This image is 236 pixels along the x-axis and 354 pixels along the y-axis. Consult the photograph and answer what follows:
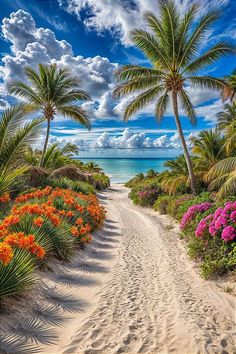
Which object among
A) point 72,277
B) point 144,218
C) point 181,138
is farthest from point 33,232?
point 181,138

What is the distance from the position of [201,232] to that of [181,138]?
857 centimetres

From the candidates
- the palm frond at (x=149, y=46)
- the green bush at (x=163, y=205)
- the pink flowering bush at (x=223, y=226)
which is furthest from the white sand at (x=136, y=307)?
the palm frond at (x=149, y=46)

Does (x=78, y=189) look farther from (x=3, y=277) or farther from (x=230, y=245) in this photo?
(x=3, y=277)

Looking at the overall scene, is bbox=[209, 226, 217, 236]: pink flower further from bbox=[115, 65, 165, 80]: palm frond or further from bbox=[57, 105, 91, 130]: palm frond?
bbox=[57, 105, 91, 130]: palm frond

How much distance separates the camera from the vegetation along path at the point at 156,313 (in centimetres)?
315

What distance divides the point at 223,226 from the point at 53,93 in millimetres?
15486

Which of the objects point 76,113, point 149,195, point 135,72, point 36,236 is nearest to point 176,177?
point 149,195

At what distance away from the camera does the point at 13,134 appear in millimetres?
7250

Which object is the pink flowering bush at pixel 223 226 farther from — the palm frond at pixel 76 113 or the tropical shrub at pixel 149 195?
the palm frond at pixel 76 113

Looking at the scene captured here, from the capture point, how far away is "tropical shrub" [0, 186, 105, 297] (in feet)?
11.7

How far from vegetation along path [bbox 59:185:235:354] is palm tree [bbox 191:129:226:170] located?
401 inches

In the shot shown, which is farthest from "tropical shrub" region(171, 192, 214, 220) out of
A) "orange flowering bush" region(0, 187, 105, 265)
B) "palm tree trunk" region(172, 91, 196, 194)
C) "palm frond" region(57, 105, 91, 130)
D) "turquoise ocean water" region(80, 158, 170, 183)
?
"turquoise ocean water" region(80, 158, 170, 183)

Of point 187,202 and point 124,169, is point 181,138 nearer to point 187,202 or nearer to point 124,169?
point 187,202

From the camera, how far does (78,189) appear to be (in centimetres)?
1439
